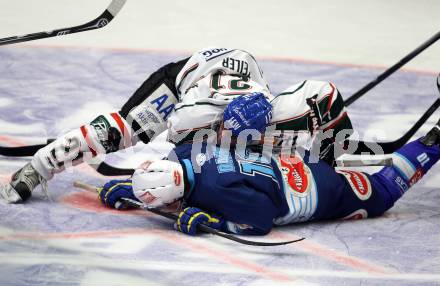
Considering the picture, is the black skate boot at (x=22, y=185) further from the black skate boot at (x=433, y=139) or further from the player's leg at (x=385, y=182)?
the black skate boot at (x=433, y=139)

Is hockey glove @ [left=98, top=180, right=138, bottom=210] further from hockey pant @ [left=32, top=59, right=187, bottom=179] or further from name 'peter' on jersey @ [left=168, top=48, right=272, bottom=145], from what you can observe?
name 'peter' on jersey @ [left=168, top=48, right=272, bottom=145]

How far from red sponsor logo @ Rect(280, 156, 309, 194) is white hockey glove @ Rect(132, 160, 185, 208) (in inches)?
16.2

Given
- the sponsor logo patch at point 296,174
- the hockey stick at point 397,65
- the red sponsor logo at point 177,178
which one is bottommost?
the sponsor logo patch at point 296,174

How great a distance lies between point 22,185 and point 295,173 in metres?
1.03

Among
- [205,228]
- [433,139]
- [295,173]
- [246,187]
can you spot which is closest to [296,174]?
[295,173]

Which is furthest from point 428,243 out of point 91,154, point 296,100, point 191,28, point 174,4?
point 174,4

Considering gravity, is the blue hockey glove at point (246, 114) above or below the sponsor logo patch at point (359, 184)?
above

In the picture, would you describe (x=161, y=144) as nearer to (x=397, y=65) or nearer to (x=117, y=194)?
(x=117, y=194)

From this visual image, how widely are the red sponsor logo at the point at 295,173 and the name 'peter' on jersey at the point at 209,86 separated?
0.25 metres

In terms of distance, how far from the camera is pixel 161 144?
191 inches

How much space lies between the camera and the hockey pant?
393cm

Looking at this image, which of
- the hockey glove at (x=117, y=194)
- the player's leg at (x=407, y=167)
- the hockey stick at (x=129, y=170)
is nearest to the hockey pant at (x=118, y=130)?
the hockey glove at (x=117, y=194)

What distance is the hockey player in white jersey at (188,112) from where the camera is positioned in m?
3.75

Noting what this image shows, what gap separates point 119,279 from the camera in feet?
10.3
